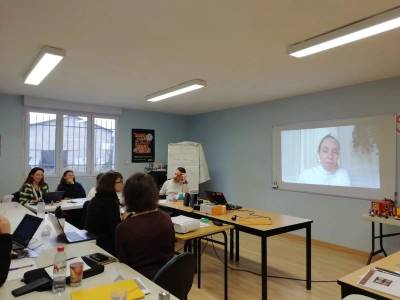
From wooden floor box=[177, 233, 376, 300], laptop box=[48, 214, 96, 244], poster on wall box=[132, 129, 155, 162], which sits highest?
poster on wall box=[132, 129, 155, 162]

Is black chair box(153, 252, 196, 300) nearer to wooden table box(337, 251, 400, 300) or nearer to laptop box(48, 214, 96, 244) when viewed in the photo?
wooden table box(337, 251, 400, 300)

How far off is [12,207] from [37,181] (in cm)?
80

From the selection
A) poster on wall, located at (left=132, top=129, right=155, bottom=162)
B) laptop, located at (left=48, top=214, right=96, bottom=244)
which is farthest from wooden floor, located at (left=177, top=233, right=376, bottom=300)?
poster on wall, located at (left=132, top=129, right=155, bottom=162)

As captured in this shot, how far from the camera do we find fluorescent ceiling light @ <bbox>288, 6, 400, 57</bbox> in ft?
7.22

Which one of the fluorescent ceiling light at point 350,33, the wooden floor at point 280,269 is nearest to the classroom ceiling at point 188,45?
the fluorescent ceiling light at point 350,33

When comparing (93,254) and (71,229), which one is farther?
(71,229)

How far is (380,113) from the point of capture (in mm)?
4141

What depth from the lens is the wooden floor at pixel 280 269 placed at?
3074 mm

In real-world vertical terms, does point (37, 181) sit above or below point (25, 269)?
above

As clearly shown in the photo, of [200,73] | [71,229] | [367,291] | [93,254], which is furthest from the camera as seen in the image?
[200,73]

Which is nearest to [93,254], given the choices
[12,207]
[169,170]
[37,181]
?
[12,207]

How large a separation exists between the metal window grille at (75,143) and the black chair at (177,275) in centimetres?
506

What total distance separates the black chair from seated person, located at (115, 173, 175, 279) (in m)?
0.21

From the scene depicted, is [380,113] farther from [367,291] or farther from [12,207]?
[12,207]
